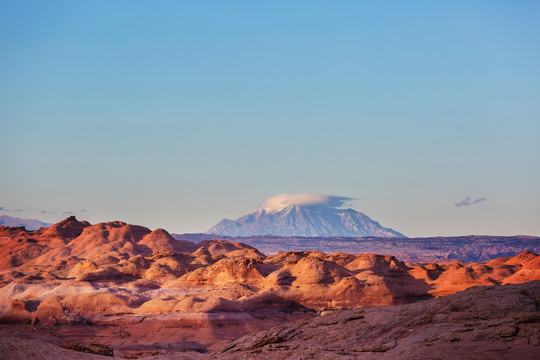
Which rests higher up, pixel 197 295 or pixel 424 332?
pixel 424 332

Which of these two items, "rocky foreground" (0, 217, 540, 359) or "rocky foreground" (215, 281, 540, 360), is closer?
"rocky foreground" (215, 281, 540, 360)

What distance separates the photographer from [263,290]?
6038 centimetres

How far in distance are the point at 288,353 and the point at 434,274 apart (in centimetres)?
6551

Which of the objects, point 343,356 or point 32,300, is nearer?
point 343,356

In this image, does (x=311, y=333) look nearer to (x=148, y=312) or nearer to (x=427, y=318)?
(x=427, y=318)

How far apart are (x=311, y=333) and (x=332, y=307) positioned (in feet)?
138

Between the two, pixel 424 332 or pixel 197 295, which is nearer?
pixel 424 332

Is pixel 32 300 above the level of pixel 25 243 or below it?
below

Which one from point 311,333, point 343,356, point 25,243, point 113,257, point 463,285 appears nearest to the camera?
point 343,356

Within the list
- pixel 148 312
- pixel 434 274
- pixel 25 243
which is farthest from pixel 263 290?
pixel 25 243

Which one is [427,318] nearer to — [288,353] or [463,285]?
[288,353]

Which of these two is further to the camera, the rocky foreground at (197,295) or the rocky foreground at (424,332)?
the rocky foreground at (197,295)

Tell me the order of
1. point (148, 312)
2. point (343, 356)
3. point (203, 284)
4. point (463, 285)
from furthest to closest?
point (463, 285) → point (203, 284) → point (148, 312) → point (343, 356)

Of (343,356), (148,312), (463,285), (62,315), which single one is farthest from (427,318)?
(463,285)
